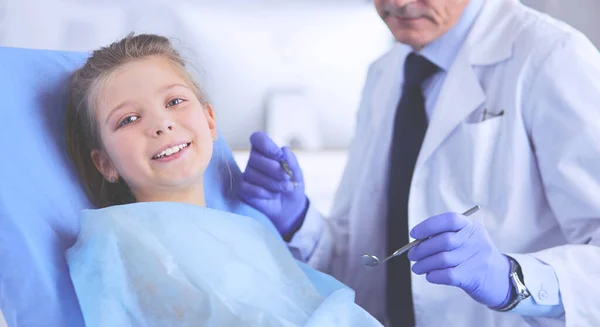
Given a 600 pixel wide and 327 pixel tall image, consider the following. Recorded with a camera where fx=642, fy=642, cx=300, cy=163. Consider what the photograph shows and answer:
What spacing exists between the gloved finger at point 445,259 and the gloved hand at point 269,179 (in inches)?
14.2

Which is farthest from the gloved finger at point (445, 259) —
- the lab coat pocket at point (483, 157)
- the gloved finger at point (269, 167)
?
the gloved finger at point (269, 167)

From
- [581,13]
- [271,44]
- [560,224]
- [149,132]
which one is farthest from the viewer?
[271,44]

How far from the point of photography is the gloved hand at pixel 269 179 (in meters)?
1.18

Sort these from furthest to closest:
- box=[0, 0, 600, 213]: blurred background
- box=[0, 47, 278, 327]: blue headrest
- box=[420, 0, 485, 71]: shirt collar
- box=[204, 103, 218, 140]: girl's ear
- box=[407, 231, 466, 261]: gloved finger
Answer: box=[0, 0, 600, 213]: blurred background → box=[420, 0, 485, 71]: shirt collar → box=[204, 103, 218, 140]: girl's ear → box=[407, 231, 466, 261]: gloved finger → box=[0, 47, 278, 327]: blue headrest

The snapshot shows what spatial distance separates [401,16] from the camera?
1193 mm

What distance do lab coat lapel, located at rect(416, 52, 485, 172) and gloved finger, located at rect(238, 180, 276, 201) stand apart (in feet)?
0.94

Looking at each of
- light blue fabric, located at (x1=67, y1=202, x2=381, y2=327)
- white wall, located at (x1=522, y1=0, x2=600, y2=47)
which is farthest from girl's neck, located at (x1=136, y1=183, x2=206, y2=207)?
white wall, located at (x1=522, y1=0, x2=600, y2=47)

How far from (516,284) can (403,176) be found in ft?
1.23

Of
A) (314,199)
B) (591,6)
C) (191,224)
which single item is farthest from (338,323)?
(591,6)

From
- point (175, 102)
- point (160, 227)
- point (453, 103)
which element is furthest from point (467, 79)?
point (160, 227)

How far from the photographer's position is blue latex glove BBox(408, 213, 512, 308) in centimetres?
90

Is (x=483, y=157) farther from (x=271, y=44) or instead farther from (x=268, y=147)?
(x=271, y=44)

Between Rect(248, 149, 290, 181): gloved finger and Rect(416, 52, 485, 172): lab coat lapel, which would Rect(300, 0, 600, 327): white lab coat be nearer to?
Rect(416, 52, 485, 172): lab coat lapel

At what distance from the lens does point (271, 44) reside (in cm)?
204
